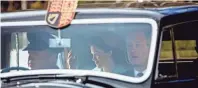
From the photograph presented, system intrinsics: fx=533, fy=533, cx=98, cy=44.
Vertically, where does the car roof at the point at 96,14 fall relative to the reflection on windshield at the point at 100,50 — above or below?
above

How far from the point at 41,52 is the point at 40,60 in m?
0.05

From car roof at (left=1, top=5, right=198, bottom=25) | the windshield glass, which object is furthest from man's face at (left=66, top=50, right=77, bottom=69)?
car roof at (left=1, top=5, right=198, bottom=25)

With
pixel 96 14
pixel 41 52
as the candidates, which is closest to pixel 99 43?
pixel 96 14

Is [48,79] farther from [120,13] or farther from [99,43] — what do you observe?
[120,13]

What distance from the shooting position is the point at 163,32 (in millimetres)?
3408

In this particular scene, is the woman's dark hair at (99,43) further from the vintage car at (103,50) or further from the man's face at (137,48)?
the man's face at (137,48)

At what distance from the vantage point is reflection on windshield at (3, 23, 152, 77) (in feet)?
11.0

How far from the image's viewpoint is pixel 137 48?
3375 mm

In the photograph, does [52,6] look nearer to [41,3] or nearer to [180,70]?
[180,70]

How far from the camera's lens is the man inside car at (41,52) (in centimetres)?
348

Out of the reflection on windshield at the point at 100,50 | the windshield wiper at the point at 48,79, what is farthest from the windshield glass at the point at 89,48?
the windshield wiper at the point at 48,79

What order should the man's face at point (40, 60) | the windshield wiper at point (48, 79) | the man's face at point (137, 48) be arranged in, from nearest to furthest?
the windshield wiper at point (48, 79), the man's face at point (137, 48), the man's face at point (40, 60)

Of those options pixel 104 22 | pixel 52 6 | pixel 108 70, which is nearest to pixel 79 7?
pixel 52 6

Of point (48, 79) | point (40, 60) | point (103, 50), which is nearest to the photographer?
point (48, 79)
